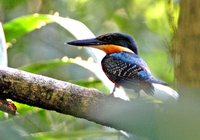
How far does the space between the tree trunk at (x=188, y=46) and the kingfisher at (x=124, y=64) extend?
0.08 m

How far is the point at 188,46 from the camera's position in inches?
50.6

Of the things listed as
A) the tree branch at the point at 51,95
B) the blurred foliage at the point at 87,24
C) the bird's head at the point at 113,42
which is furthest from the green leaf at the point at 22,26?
the blurred foliage at the point at 87,24

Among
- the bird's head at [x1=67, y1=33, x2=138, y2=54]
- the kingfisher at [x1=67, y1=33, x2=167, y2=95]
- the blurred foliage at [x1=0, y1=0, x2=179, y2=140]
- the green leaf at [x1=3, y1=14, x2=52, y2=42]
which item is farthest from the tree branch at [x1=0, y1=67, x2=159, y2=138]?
the blurred foliage at [x1=0, y1=0, x2=179, y2=140]

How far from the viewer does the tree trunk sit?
1.21 metres

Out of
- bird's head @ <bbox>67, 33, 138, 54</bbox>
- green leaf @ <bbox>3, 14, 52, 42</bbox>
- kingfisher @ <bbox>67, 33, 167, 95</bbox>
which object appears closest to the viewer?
kingfisher @ <bbox>67, 33, 167, 95</bbox>

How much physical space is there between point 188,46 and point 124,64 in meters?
0.16

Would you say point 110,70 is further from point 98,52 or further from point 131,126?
point 131,126

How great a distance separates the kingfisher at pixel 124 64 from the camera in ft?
3.91

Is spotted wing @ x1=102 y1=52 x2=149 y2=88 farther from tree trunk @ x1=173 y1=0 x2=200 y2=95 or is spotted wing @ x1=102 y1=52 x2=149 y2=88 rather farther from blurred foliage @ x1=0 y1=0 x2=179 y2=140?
blurred foliage @ x1=0 y1=0 x2=179 y2=140

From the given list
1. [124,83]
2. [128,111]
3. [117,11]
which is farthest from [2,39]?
[117,11]

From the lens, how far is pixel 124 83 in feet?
4.10

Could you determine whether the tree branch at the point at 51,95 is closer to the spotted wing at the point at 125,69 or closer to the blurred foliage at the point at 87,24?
the spotted wing at the point at 125,69

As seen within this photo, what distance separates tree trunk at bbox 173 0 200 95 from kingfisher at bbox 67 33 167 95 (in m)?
0.08

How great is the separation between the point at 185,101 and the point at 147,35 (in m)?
3.22
